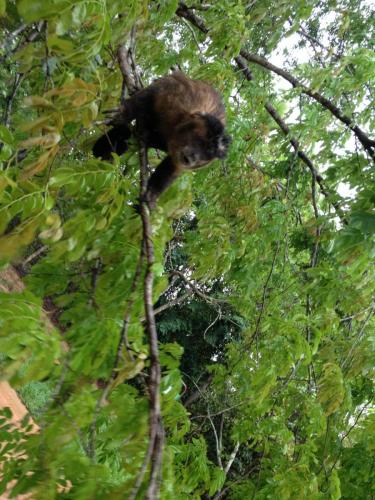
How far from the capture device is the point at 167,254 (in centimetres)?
362

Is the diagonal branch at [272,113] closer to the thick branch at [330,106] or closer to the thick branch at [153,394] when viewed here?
the thick branch at [330,106]

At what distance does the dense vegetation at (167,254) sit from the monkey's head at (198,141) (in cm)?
17

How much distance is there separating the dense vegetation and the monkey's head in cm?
17

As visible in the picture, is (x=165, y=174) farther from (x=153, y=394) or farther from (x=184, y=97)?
(x=153, y=394)

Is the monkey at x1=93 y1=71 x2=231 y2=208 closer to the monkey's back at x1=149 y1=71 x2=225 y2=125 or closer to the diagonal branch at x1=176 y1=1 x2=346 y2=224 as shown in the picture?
the monkey's back at x1=149 y1=71 x2=225 y2=125

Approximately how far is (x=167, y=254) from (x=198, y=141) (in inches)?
38.8

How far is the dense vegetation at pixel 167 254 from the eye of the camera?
1.11 meters

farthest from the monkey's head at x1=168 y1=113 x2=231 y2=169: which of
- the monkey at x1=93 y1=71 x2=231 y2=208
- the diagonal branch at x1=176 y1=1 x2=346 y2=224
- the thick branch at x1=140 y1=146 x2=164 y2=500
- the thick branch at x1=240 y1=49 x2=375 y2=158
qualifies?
the thick branch at x1=140 y1=146 x2=164 y2=500

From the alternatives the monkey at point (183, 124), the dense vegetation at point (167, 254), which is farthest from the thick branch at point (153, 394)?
the monkey at point (183, 124)

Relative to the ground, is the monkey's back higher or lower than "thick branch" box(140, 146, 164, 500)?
higher

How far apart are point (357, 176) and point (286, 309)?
1.17 metres

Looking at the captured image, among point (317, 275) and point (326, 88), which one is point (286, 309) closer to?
point (317, 275)

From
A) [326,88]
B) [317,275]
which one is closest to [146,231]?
[317,275]

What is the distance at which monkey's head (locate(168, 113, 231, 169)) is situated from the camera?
2986 mm
